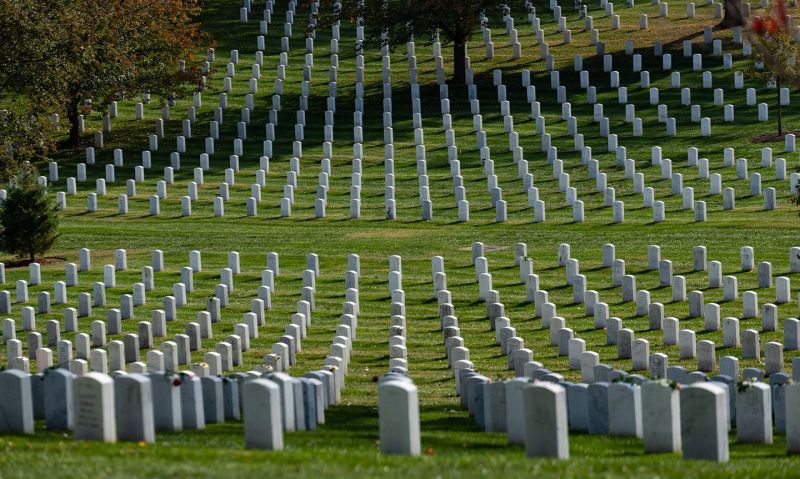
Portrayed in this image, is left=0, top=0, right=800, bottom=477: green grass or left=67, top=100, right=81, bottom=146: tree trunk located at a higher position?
left=67, top=100, right=81, bottom=146: tree trunk

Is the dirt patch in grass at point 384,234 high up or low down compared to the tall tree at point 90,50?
down

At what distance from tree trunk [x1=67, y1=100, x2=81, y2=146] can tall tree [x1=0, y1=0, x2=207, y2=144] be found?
3 cm

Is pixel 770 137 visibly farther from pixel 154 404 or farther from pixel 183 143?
pixel 154 404

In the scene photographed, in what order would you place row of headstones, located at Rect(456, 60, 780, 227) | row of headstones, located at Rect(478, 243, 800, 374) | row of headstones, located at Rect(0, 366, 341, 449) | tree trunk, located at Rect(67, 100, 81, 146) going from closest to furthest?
row of headstones, located at Rect(0, 366, 341, 449)
row of headstones, located at Rect(478, 243, 800, 374)
row of headstones, located at Rect(456, 60, 780, 227)
tree trunk, located at Rect(67, 100, 81, 146)

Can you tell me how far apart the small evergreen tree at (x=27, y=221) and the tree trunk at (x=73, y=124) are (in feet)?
42.3

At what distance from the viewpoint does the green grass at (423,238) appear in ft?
43.2

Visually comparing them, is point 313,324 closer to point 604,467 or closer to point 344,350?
point 344,350

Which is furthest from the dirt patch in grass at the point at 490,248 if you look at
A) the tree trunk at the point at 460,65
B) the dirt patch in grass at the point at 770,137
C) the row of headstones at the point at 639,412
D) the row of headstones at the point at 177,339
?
the tree trunk at the point at 460,65

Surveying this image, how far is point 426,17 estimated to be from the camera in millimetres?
46594

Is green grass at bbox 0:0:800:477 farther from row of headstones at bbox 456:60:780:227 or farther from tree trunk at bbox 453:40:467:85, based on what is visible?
tree trunk at bbox 453:40:467:85

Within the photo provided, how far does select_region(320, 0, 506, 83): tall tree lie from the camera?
1826 inches

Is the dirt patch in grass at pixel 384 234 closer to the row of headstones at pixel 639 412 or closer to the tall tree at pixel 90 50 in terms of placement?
the tall tree at pixel 90 50

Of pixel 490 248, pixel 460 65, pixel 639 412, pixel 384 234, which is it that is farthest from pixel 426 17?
pixel 639 412

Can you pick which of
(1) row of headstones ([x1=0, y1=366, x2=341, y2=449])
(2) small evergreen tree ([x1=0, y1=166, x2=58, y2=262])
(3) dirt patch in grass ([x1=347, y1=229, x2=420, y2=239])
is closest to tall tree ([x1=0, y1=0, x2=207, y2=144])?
(2) small evergreen tree ([x1=0, y1=166, x2=58, y2=262])
